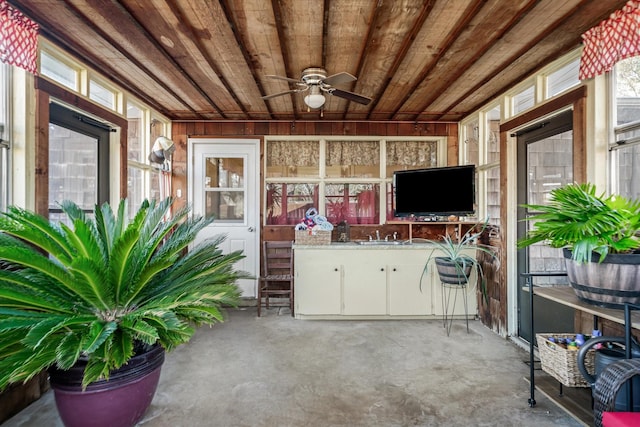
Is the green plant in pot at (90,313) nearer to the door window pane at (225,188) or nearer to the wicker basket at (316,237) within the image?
the wicker basket at (316,237)

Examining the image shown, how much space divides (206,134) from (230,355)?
2876 mm

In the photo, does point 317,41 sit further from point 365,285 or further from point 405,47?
point 365,285

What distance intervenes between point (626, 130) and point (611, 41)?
1.79 feet

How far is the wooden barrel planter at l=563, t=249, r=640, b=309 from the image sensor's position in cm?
153

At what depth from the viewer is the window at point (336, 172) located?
4.50 metres

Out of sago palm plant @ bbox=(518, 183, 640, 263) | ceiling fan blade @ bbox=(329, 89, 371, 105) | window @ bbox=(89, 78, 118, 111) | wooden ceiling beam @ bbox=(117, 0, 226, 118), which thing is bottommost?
sago palm plant @ bbox=(518, 183, 640, 263)

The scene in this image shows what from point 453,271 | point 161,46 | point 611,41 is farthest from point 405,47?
point 453,271

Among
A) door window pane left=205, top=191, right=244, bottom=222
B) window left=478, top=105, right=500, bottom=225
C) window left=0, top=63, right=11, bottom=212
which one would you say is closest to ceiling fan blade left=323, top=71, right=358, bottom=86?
window left=478, top=105, right=500, bottom=225

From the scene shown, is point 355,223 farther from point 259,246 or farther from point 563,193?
point 563,193

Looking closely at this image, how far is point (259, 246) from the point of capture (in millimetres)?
4480

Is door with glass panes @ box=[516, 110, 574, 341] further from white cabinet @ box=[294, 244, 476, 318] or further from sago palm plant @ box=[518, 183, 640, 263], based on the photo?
sago palm plant @ box=[518, 183, 640, 263]

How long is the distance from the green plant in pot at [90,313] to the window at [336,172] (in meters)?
2.53

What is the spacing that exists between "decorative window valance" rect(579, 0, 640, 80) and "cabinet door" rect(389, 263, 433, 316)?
90.7 inches

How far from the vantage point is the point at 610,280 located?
1.58 metres
